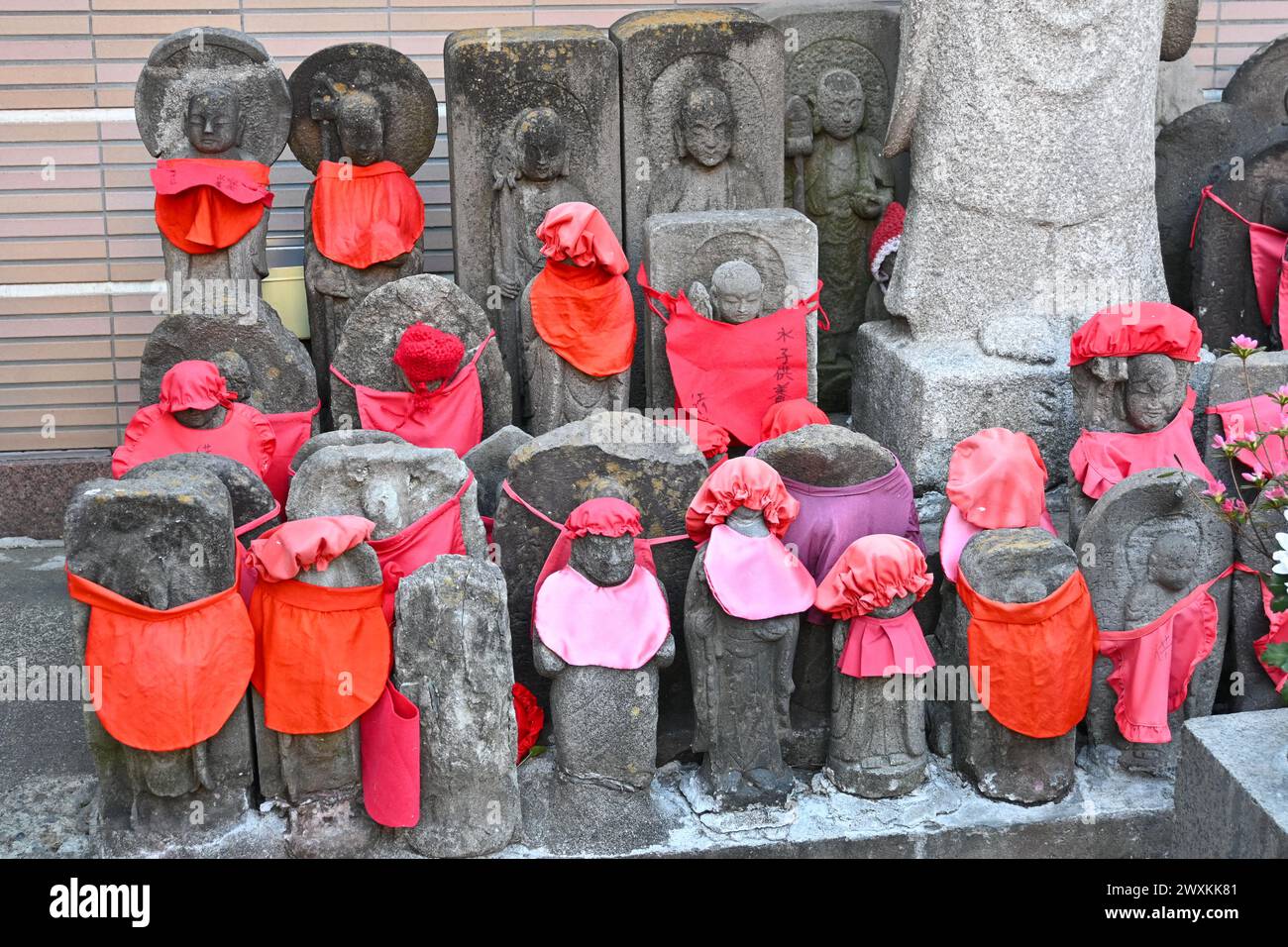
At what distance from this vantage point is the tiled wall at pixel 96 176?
7.60 meters

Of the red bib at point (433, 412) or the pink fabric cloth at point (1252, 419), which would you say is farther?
the red bib at point (433, 412)

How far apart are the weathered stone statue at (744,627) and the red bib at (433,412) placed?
1.49 m

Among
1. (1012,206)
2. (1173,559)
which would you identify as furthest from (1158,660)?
(1012,206)

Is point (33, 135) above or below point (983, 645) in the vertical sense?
above

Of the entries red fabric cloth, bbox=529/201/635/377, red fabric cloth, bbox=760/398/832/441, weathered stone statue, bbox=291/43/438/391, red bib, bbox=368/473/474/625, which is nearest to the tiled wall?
weathered stone statue, bbox=291/43/438/391

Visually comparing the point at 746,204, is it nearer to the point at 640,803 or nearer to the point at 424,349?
the point at 424,349

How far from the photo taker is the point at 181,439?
6145mm

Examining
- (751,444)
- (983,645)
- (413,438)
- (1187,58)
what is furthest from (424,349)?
(1187,58)

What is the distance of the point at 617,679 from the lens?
516 centimetres

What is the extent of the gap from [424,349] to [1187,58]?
4359 mm

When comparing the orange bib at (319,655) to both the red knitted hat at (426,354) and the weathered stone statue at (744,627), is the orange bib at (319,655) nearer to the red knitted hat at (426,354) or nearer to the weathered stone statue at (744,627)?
the weathered stone statue at (744,627)

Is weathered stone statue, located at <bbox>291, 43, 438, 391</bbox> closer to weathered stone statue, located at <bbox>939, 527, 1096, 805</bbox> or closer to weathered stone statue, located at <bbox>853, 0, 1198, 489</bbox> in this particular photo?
weathered stone statue, located at <bbox>853, 0, 1198, 489</bbox>

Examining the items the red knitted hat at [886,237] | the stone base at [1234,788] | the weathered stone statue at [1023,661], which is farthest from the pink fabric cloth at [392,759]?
the red knitted hat at [886,237]

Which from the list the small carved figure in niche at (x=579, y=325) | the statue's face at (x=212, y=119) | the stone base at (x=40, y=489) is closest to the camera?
the small carved figure in niche at (x=579, y=325)
